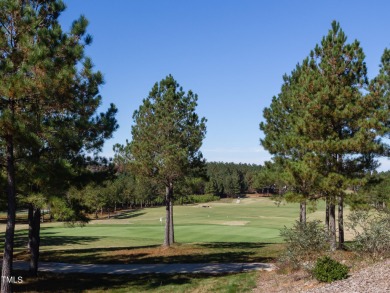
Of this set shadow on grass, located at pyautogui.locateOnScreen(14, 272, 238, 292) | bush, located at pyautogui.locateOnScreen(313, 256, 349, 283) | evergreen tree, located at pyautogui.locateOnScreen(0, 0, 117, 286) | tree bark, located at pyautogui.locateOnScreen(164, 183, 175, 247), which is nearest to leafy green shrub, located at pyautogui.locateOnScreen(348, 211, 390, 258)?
bush, located at pyautogui.locateOnScreen(313, 256, 349, 283)

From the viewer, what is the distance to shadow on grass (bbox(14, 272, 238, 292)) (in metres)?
15.2

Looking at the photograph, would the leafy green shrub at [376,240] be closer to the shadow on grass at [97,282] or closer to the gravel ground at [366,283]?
the gravel ground at [366,283]

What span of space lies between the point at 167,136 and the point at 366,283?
1818cm

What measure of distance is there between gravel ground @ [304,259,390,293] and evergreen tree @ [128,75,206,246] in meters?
15.5

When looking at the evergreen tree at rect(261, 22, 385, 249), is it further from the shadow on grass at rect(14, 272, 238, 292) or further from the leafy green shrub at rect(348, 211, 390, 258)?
the shadow on grass at rect(14, 272, 238, 292)

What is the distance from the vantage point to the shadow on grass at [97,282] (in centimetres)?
1518

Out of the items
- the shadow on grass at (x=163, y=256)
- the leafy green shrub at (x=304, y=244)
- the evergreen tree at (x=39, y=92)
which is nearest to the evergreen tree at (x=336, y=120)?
the leafy green shrub at (x=304, y=244)

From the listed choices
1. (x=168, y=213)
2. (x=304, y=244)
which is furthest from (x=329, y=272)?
(x=168, y=213)

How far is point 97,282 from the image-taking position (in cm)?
1653

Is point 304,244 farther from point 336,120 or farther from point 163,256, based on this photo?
point 163,256

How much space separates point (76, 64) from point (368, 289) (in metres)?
11.2

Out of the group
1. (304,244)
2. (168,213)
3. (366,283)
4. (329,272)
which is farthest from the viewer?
(168,213)

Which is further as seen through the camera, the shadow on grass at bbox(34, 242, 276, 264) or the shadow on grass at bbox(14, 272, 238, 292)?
the shadow on grass at bbox(34, 242, 276, 264)

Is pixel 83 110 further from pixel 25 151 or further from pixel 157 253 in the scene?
pixel 157 253
